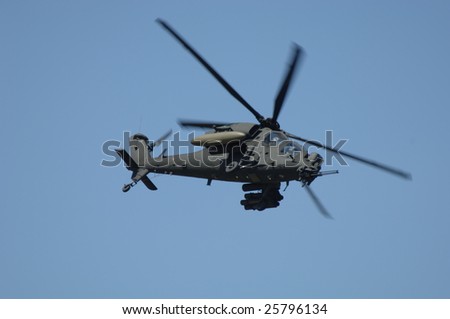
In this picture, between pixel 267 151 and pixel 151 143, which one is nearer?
pixel 267 151

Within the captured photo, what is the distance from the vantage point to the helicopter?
160 ft

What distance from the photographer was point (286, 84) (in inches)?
1927

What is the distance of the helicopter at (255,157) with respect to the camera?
48.7 metres

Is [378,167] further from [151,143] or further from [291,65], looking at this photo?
[151,143]

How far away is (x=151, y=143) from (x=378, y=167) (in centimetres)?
1350

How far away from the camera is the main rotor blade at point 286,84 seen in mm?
47438

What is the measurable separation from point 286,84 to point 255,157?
381 centimetres

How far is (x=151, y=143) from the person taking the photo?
187 ft

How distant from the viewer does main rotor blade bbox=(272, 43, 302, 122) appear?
47438 mm

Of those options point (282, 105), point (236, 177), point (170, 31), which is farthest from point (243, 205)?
point (170, 31)

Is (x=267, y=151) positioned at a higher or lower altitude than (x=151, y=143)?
lower
